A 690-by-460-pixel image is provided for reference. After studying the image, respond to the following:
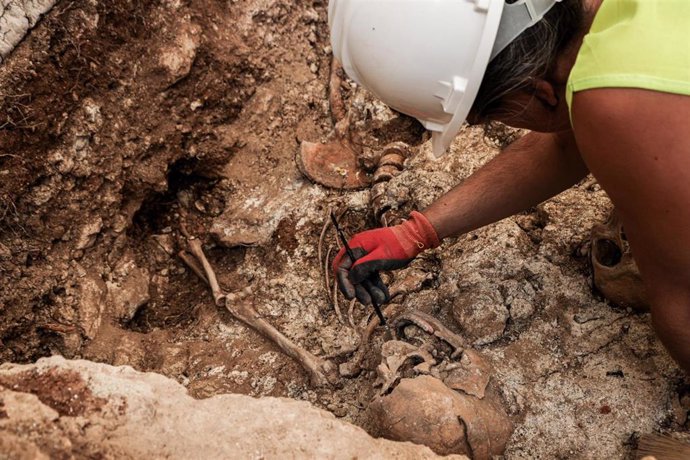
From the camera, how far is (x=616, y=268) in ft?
7.66

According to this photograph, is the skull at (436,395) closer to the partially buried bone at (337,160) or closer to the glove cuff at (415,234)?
the glove cuff at (415,234)

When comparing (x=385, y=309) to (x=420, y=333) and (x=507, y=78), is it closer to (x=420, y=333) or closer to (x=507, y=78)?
(x=420, y=333)

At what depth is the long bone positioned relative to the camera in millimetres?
2602

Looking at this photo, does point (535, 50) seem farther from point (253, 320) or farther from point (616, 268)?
point (253, 320)

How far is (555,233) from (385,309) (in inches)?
32.6

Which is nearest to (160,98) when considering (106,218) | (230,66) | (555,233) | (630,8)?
(230,66)

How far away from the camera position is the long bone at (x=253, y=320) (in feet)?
8.54

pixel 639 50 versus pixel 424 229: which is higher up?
pixel 639 50

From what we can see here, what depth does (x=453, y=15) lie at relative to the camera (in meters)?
1.66

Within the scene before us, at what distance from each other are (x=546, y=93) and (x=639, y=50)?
1.03ft

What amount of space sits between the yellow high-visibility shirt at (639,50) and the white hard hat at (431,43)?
0.17 m

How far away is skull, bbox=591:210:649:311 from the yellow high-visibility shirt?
1.06 metres

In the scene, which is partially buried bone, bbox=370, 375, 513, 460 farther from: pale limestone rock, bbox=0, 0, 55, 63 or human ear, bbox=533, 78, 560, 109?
pale limestone rock, bbox=0, 0, 55, 63

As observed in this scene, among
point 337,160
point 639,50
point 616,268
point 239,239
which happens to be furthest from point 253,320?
point 639,50
